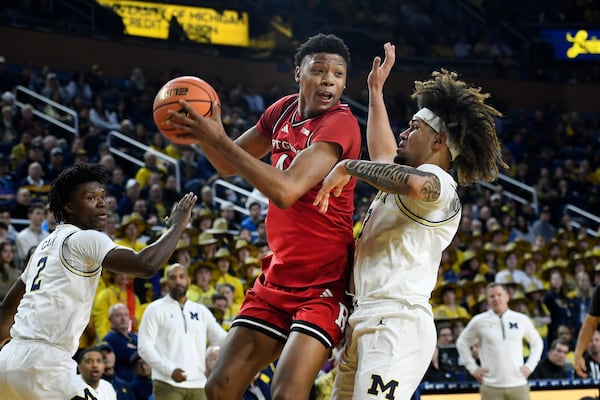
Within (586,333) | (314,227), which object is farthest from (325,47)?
(586,333)

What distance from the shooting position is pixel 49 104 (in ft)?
48.3

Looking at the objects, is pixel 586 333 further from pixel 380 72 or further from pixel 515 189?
pixel 515 189

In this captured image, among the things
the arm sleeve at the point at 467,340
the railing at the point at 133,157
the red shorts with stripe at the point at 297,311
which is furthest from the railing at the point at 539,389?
the red shorts with stripe at the point at 297,311

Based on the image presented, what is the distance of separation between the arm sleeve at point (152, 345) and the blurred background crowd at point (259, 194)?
0.71m

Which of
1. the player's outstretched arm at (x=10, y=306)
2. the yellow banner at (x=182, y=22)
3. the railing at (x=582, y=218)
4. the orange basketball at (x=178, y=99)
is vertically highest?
the yellow banner at (x=182, y=22)

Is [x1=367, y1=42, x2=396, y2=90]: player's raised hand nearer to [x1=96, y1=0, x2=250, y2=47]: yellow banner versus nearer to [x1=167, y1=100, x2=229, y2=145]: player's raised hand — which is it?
[x1=167, y1=100, x2=229, y2=145]: player's raised hand

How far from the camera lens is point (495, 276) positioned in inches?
549

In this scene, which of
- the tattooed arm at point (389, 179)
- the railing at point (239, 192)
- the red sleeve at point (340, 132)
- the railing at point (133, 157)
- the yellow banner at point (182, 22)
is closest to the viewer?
the tattooed arm at point (389, 179)

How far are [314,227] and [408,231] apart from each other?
513 mm

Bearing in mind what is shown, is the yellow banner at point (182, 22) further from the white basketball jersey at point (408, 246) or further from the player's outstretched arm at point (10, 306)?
the white basketball jersey at point (408, 246)

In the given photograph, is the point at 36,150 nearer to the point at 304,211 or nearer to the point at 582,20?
the point at 304,211

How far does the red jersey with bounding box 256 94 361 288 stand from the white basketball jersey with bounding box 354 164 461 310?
0.25 metres

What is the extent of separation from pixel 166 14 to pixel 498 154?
16.7m

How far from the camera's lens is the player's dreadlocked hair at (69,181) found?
16.4 feet
